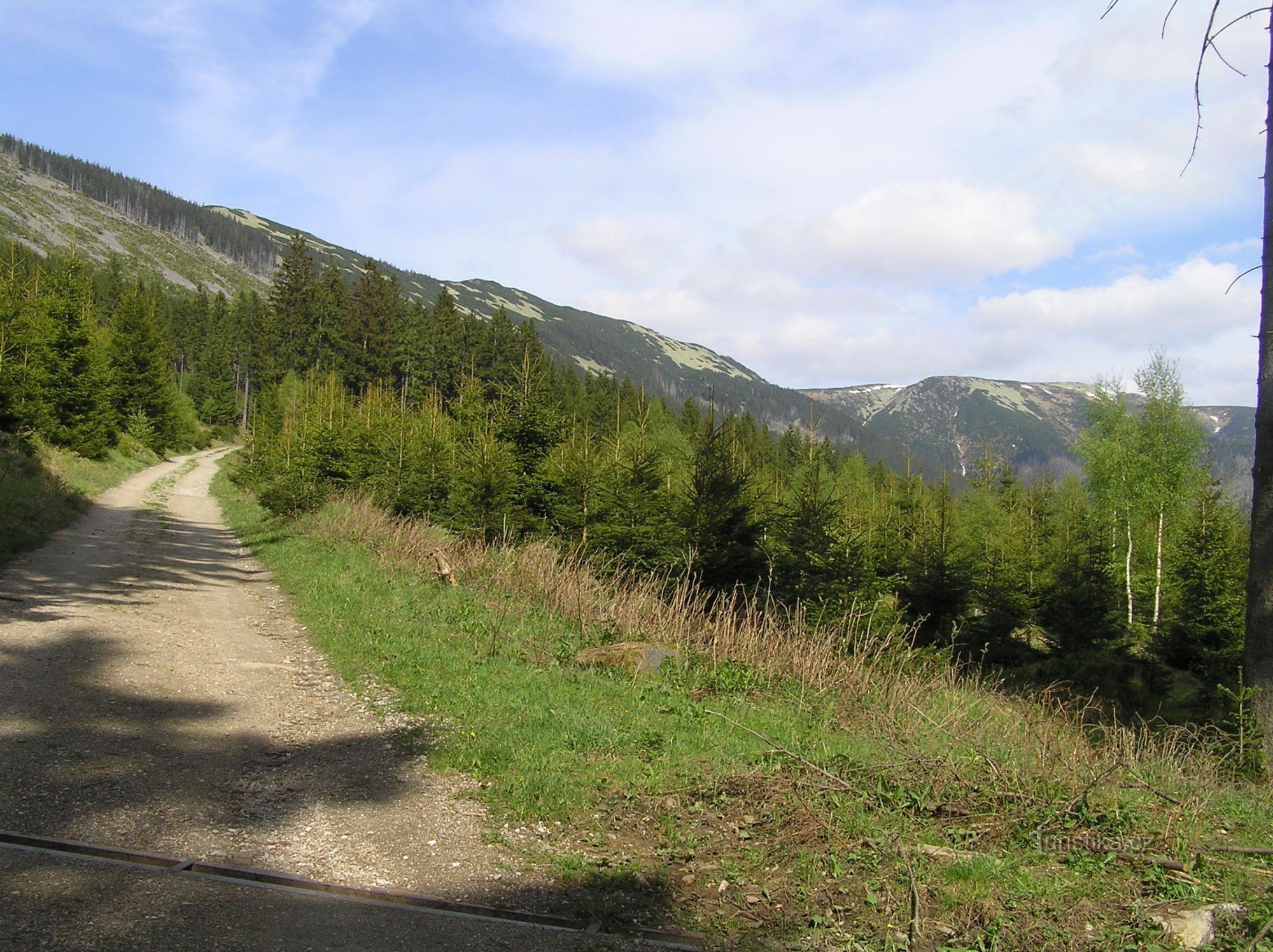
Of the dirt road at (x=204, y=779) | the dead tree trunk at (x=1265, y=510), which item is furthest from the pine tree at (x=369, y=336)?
the dead tree trunk at (x=1265, y=510)

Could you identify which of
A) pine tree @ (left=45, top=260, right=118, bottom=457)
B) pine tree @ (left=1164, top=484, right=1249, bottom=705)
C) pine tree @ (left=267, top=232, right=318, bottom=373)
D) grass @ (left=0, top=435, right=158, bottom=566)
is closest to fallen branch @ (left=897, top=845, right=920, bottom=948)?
grass @ (left=0, top=435, right=158, bottom=566)

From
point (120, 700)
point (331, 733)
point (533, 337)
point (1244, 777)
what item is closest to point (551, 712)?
point (331, 733)

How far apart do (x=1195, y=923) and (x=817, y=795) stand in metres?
Answer: 1.93

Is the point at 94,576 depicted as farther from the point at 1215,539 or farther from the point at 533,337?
the point at 533,337

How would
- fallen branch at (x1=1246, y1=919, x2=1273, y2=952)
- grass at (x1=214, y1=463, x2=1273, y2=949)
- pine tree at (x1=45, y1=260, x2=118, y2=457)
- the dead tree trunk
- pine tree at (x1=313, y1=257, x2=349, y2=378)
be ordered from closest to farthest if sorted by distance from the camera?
fallen branch at (x1=1246, y1=919, x2=1273, y2=952) → grass at (x1=214, y1=463, x2=1273, y2=949) → the dead tree trunk → pine tree at (x1=45, y1=260, x2=118, y2=457) → pine tree at (x1=313, y1=257, x2=349, y2=378)

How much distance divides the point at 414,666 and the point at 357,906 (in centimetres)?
448

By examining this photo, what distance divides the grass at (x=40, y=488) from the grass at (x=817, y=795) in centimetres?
964

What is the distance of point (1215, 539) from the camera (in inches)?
930

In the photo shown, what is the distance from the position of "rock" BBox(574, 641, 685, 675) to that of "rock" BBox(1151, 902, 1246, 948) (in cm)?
516

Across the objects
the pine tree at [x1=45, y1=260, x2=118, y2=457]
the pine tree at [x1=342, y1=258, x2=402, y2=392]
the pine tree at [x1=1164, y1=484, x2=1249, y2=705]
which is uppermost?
the pine tree at [x1=342, y1=258, x2=402, y2=392]

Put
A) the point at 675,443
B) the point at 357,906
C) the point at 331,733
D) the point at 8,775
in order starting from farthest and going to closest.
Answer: the point at 675,443
the point at 331,733
the point at 8,775
the point at 357,906

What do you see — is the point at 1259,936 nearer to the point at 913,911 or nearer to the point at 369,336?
the point at 913,911

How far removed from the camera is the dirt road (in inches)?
137

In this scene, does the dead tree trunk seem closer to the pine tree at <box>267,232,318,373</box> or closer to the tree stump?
the tree stump
